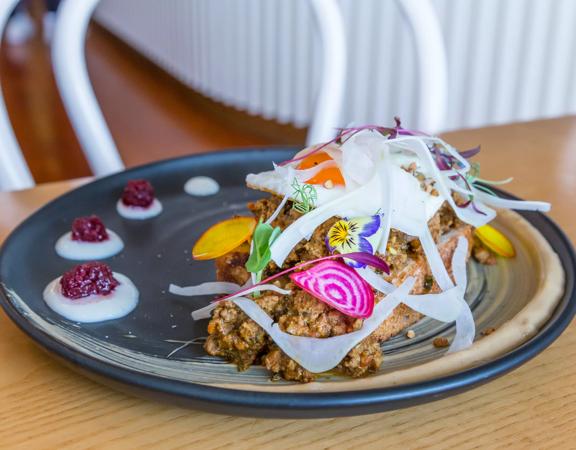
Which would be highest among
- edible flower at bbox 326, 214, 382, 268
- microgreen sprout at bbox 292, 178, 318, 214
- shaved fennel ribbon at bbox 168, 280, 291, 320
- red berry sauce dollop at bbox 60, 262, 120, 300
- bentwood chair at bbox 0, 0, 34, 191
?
microgreen sprout at bbox 292, 178, 318, 214

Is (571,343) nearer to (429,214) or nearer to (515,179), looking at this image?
(429,214)

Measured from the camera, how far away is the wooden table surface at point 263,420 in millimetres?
823

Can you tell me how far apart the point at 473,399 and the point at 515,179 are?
2.78ft

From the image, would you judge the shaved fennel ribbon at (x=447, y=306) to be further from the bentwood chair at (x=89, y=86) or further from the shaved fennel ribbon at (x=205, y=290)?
the bentwood chair at (x=89, y=86)

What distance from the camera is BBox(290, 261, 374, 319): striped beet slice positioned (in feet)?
3.08

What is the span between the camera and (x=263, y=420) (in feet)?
2.82

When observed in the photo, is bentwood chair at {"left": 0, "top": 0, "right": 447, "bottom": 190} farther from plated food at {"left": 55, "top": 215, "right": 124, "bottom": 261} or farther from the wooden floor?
the wooden floor

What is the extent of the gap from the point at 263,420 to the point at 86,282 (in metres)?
0.36

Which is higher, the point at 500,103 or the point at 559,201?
the point at 559,201

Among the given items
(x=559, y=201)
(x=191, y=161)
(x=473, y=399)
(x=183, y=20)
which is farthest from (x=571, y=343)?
(x=183, y=20)

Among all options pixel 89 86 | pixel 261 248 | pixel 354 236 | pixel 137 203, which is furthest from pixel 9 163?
pixel 354 236

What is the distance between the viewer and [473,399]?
0.90m

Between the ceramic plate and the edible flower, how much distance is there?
145mm

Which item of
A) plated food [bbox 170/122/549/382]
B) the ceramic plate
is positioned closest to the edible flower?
plated food [bbox 170/122/549/382]
